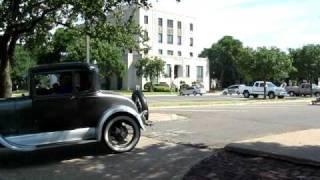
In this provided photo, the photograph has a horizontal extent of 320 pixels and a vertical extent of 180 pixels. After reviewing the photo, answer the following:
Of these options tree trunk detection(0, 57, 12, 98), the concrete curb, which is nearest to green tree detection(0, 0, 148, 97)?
tree trunk detection(0, 57, 12, 98)

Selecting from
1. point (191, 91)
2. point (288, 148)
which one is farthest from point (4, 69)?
point (191, 91)

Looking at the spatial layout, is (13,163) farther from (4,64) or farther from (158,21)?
(158,21)

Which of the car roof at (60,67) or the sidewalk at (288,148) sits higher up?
the car roof at (60,67)

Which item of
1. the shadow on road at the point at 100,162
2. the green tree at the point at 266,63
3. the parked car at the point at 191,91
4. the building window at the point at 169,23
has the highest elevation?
the building window at the point at 169,23

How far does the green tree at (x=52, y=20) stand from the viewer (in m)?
17.8

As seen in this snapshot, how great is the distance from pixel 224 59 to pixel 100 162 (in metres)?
112

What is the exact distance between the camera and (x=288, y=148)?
10453 millimetres

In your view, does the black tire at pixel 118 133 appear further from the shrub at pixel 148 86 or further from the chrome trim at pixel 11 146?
the shrub at pixel 148 86

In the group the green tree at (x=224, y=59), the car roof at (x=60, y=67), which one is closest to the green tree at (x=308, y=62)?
the green tree at (x=224, y=59)

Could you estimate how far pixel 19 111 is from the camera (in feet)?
35.4

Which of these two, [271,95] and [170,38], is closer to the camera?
[271,95]

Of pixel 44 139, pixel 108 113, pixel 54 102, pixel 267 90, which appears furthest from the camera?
pixel 267 90

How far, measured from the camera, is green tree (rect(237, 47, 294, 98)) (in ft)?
160

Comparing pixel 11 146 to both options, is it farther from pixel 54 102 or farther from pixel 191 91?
pixel 191 91
